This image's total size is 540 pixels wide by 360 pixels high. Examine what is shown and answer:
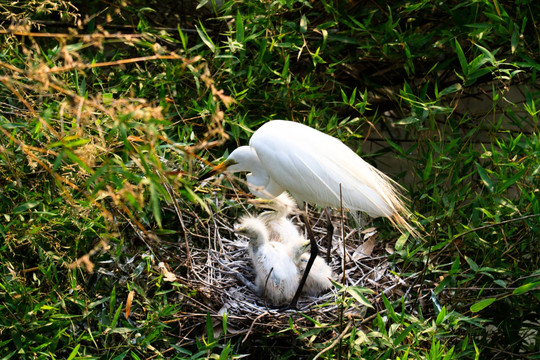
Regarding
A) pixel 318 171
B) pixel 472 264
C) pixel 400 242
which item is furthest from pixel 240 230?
pixel 472 264

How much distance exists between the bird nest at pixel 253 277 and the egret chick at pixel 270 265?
5 cm

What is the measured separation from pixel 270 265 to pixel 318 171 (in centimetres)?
41

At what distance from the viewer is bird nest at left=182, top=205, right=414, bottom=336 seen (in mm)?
2262

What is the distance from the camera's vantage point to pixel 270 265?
7.97 feet

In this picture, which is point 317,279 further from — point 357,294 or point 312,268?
point 357,294

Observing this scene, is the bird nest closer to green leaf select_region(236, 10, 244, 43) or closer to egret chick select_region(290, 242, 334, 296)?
egret chick select_region(290, 242, 334, 296)

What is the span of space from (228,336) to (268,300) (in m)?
0.34

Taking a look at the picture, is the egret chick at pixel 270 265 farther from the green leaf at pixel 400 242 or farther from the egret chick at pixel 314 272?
the green leaf at pixel 400 242

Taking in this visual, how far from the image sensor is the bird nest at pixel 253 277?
2262 millimetres

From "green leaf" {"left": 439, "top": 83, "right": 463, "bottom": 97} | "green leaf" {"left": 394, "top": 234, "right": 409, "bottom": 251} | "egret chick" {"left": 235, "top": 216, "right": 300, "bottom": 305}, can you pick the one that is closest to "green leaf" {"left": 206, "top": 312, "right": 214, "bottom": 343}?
"egret chick" {"left": 235, "top": 216, "right": 300, "bottom": 305}

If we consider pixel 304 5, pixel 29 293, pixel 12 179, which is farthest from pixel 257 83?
pixel 29 293

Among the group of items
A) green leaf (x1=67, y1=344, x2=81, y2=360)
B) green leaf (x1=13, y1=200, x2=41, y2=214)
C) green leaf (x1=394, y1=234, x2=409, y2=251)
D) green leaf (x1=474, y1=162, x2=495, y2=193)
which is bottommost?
green leaf (x1=394, y1=234, x2=409, y2=251)

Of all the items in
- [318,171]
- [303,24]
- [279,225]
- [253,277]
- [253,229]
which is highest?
[303,24]

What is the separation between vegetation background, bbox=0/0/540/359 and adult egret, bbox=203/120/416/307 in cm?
19
